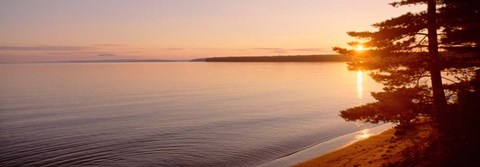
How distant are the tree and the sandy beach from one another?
1525 millimetres

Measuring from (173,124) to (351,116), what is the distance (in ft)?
67.8

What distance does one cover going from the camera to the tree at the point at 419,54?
1756cm

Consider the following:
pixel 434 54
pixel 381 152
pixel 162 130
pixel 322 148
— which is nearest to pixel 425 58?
pixel 434 54

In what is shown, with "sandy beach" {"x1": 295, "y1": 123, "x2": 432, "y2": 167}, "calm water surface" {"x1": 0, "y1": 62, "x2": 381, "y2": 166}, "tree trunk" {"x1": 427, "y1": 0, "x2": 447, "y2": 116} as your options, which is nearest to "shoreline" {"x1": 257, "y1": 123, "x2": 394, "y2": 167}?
"calm water surface" {"x1": 0, "y1": 62, "x2": 381, "y2": 166}

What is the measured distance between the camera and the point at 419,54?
61.4ft

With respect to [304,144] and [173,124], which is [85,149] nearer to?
[173,124]

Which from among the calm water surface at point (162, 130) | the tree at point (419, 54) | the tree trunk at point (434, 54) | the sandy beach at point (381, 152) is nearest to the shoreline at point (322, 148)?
the calm water surface at point (162, 130)

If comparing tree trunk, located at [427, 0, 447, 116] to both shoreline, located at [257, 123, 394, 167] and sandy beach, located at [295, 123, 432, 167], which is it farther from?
shoreline, located at [257, 123, 394, 167]

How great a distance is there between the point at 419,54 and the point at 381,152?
16.3 ft

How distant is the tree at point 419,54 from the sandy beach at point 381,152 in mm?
1525

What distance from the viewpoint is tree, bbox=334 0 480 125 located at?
57.6 feet

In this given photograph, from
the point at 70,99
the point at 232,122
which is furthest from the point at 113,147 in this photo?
the point at 70,99

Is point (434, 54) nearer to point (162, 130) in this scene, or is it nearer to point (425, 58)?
point (425, 58)

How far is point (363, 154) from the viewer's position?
2062 cm
